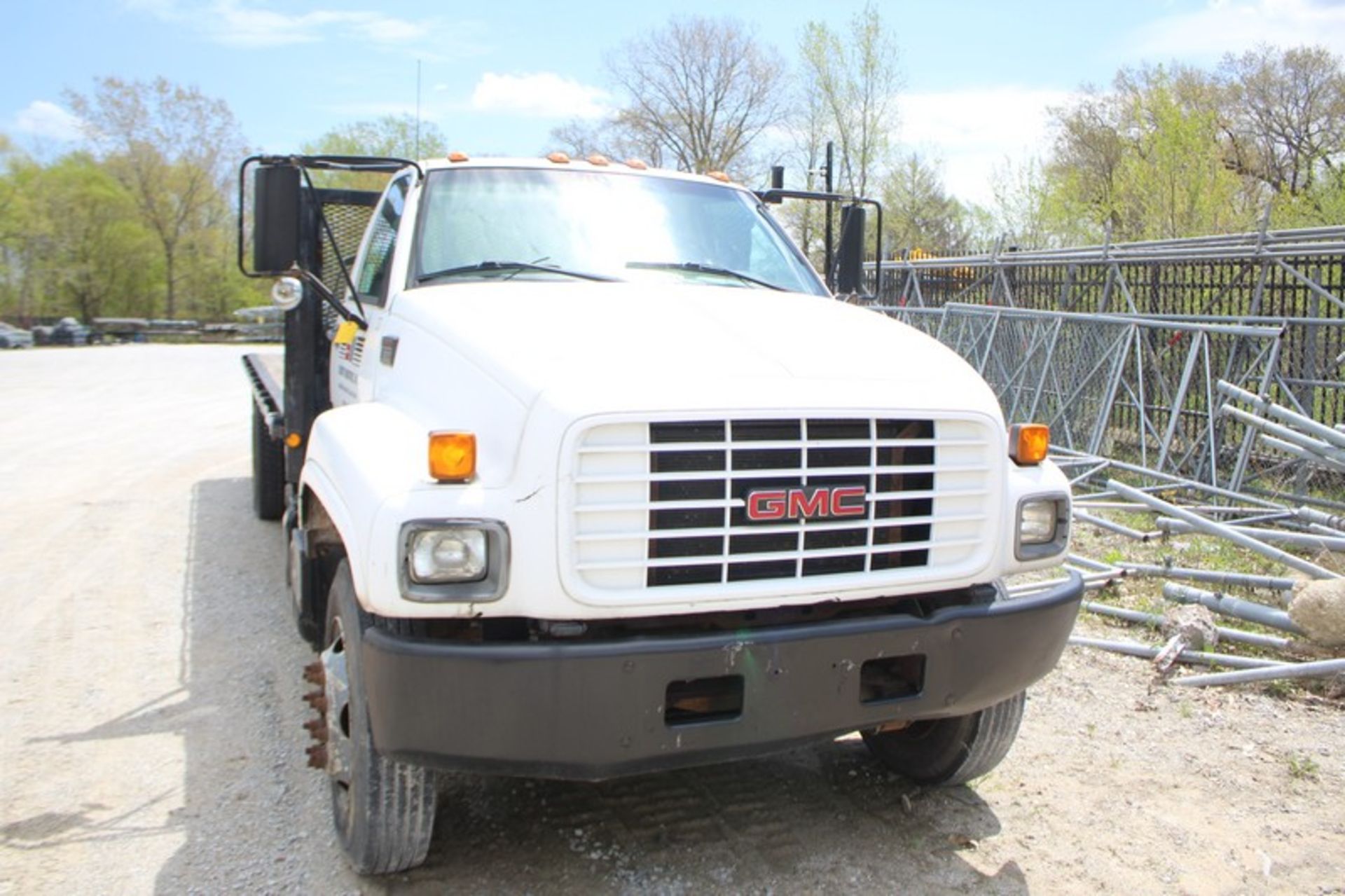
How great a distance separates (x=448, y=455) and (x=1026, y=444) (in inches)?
74.5

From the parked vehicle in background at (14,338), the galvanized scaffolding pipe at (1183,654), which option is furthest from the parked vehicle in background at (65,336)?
the galvanized scaffolding pipe at (1183,654)

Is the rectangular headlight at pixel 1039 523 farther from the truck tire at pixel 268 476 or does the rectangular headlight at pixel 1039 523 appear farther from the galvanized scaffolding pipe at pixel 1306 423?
the truck tire at pixel 268 476

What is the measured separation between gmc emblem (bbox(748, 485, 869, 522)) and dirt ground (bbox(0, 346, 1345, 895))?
4.03 ft

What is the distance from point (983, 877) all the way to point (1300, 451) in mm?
5128

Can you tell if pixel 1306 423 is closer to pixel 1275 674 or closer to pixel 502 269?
pixel 1275 674

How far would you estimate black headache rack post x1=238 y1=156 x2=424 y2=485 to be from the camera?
4297 millimetres

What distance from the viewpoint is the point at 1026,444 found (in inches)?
143

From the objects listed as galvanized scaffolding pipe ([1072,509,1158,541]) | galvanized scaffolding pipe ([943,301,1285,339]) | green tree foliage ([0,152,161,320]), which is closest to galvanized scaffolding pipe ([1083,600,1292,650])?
galvanized scaffolding pipe ([1072,509,1158,541])

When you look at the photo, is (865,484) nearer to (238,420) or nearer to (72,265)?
(238,420)

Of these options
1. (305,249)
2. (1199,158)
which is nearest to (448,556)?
(305,249)

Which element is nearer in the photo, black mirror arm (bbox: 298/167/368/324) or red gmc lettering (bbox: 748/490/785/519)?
red gmc lettering (bbox: 748/490/785/519)

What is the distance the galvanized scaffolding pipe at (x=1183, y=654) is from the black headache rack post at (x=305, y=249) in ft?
12.5

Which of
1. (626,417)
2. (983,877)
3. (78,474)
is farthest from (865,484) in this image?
(78,474)

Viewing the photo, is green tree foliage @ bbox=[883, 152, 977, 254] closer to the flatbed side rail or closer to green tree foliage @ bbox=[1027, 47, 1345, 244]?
green tree foliage @ bbox=[1027, 47, 1345, 244]
